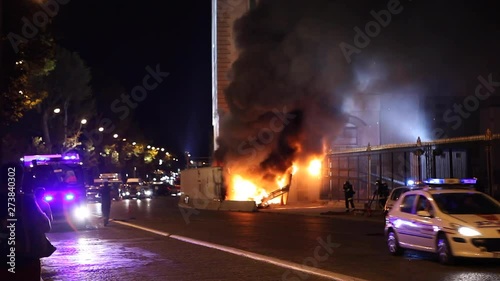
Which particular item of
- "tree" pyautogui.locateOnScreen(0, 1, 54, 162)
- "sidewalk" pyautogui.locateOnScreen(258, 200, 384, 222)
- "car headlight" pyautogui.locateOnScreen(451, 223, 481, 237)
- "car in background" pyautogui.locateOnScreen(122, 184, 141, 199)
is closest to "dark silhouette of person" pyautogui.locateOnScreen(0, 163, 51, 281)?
"car headlight" pyautogui.locateOnScreen(451, 223, 481, 237)

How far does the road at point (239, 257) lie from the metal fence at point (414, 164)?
684cm

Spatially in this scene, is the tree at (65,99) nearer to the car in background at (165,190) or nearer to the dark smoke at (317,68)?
the car in background at (165,190)

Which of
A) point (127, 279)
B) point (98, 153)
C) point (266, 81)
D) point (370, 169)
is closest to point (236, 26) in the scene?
point (266, 81)

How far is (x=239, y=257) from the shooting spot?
38.1 feet

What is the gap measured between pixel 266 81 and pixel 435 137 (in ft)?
37.0

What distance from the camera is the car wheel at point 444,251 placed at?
406 inches

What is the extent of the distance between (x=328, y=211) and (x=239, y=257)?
659 inches

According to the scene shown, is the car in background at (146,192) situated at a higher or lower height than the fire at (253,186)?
lower

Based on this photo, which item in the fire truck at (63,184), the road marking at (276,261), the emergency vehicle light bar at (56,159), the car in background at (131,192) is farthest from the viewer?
the car in background at (131,192)

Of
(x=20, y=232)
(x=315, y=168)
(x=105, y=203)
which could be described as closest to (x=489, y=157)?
(x=105, y=203)

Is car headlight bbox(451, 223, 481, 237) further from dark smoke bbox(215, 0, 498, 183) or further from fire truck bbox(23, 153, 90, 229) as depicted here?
dark smoke bbox(215, 0, 498, 183)

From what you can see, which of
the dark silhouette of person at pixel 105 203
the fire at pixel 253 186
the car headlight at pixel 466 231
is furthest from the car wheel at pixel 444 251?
the fire at pixel 253 186

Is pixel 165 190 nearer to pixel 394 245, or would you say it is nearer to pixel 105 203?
pixel 105 203

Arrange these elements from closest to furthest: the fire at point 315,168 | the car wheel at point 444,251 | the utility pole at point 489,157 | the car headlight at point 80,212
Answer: the car wheel at point 444,251
the car headlight at point 80,212
the utility pole at point 489,157
the fire at point 315,168
